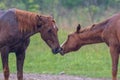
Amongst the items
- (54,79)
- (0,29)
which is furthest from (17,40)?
(54,79)

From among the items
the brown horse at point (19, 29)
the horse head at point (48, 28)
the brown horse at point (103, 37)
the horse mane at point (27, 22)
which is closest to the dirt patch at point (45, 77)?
the brown horse at point (103, 37)

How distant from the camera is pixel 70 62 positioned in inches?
691

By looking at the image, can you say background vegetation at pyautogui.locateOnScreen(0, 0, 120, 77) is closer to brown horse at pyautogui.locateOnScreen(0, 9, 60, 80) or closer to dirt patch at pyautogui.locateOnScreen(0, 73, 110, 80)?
dirt patch at pyautogui.locateOnScreen(0, 73, 110, 80)

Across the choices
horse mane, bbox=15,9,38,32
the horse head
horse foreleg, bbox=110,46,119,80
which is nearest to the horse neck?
horse foreleg, bbox=110,46,119,80

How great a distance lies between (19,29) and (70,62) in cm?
558

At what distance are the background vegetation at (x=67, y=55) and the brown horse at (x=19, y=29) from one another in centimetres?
361

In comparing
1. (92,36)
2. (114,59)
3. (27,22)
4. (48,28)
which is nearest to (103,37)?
(92,36)

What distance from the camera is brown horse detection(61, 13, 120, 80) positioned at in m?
12.9

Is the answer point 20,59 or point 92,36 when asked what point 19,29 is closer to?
point 20,59

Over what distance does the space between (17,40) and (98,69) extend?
517 centimetres

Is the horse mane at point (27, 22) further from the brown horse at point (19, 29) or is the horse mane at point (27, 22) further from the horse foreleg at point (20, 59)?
the horse foreleg at point (20, 59)

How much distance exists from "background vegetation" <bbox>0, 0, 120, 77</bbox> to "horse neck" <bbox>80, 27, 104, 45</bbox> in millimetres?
2152

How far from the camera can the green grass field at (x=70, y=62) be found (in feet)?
53.4

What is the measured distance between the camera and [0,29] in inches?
486
